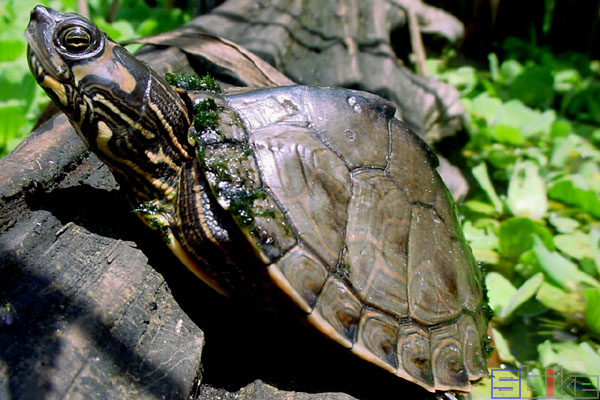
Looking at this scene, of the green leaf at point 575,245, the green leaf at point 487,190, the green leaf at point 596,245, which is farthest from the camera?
the green leaf at point 487,190

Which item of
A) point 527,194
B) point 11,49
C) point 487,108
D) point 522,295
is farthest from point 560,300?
point 11,49

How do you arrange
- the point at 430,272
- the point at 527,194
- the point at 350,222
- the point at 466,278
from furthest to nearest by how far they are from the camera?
the point at 527,194 → the point at 466,278 → the point at 430,272 → the point at 350,222

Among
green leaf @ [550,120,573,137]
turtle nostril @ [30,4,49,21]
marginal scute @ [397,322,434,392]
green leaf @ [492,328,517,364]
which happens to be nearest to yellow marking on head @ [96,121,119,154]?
turtle nostril @ [30,4,49,21]

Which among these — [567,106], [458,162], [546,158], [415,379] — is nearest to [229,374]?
[415,379]

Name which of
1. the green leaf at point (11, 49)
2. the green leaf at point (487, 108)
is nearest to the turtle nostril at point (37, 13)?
the green leaf at point (11, 49)

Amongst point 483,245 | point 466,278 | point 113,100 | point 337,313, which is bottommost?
point 483,245

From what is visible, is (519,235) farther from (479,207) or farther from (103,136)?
(103,136)

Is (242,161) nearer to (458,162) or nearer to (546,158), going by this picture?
(458,162)

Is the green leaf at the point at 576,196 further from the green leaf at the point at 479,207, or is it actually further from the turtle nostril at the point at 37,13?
the turtle nostril at the point at 37,13
